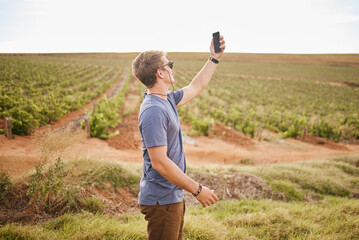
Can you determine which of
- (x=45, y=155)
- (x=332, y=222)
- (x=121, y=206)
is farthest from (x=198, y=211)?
(x=45, y=155)

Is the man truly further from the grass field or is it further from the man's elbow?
the grass field

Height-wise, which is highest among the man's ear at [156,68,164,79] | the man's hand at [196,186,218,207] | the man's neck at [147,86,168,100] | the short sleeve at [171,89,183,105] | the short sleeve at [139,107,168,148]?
the man's ear at [156,68,164,79]

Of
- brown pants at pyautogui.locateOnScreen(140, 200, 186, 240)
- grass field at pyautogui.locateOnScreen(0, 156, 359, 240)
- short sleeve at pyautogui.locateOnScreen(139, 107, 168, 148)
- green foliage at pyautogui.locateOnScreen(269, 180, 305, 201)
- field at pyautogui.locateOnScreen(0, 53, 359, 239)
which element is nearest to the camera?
short sleeve at pyautogui.locateOnScreen(139, 107, 168, 148)

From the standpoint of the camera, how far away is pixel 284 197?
15.8 ft

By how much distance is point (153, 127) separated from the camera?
1459 mm

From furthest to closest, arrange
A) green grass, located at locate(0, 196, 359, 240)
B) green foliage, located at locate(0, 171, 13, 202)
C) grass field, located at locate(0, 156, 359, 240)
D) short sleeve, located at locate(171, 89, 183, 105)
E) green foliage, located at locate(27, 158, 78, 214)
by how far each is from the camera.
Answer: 1. green foliage, located at locate(0, 171, 13, 202)
2. green foliage, located at locate(27, 158, 78, 214)
3. grass field, located at locate(0, 156, 359, 240)
4. green grass, located at locate(0, 196, 359, 240)
5. short sleeve, located at locate(171, 89, 183, 105)

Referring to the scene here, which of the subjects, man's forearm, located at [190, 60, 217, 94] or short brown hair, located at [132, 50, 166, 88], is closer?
short brown hair, located at [132, 50, 166, 88]

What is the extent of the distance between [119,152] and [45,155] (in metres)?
5.25

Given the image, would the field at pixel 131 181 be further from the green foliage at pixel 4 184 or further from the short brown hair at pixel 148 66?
the short brown hair at pixel 148 66

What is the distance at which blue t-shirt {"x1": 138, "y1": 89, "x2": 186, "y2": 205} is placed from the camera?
57.6 inches
